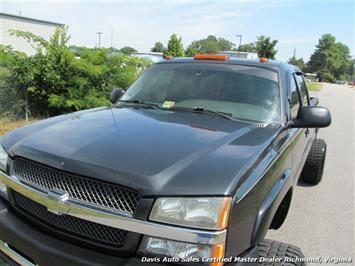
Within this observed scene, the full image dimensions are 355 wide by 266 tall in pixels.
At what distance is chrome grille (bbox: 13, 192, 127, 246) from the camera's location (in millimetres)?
2009

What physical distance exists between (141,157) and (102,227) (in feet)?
1.42

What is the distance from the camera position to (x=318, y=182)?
5.94 m

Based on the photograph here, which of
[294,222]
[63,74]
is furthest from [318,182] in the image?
[63,74]

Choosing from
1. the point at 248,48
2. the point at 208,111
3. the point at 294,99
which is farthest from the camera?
the point at 248,48

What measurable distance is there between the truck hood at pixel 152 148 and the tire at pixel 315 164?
2.89 m

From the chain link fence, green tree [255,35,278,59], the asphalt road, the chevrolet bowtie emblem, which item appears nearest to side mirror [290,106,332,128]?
the asphalt road

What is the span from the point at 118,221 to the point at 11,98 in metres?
7.70

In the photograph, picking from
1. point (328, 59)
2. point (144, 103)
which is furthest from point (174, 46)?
point (328, 59)

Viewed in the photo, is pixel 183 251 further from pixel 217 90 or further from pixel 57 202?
pixel 217 90

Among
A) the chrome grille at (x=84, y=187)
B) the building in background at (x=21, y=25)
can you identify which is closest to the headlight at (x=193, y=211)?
the chrome grille at (x=84, y=187)

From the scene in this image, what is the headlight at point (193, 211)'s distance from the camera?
6.08 ft

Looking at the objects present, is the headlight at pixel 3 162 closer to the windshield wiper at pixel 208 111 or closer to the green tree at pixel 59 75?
the windshield wiper at pixel 208 111

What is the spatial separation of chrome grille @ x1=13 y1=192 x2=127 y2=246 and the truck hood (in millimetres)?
283

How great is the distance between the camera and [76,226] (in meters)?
2.12
